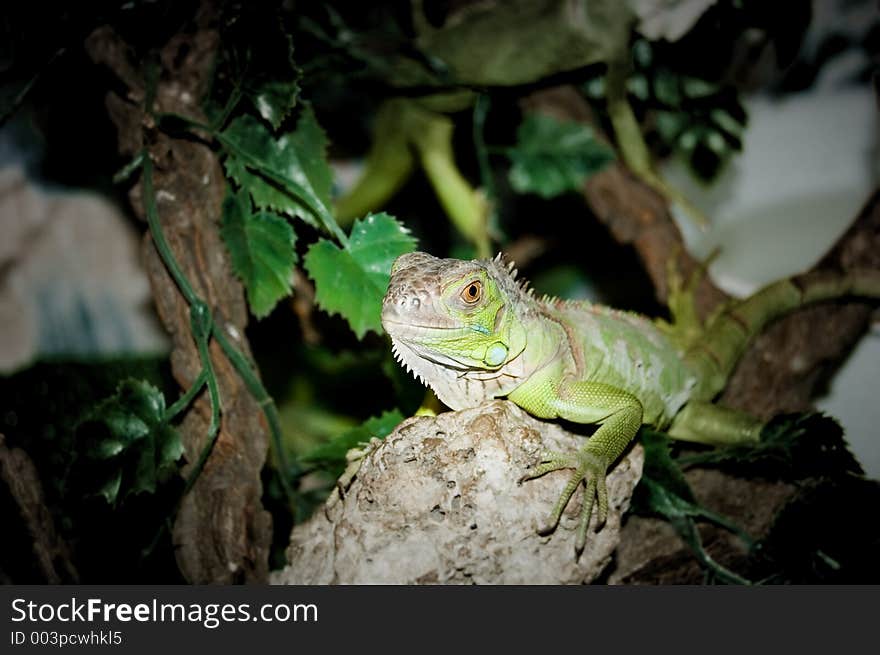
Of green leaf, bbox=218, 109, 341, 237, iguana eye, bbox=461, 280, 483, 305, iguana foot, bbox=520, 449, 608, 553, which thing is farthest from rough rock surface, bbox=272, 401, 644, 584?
green leaf, bbox=218, 109, 341, 237

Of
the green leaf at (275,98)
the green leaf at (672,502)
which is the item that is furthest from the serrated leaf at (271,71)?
the green leaf at (672,502)

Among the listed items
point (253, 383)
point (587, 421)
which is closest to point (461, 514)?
point (587, 421)

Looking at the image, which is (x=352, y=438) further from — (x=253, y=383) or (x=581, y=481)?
(x=581, y=481)

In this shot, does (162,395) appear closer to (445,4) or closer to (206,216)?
(206,216)

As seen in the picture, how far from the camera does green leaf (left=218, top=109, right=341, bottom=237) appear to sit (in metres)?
1.89

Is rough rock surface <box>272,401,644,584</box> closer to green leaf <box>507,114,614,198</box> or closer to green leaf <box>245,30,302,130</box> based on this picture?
green leaf <box>245,30,302,130</box>

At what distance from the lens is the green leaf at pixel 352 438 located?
200 cm

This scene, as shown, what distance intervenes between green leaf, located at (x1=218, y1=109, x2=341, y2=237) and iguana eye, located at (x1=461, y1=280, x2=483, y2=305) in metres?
0.53

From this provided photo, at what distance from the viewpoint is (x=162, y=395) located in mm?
1915

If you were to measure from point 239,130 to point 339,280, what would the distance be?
0.64 metres

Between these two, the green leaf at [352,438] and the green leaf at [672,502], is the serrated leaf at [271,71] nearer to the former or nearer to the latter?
the green leaf at [352,438]

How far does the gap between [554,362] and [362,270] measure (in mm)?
657

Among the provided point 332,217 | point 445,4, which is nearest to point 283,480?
point 332,217

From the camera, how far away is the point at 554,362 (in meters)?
1.80
